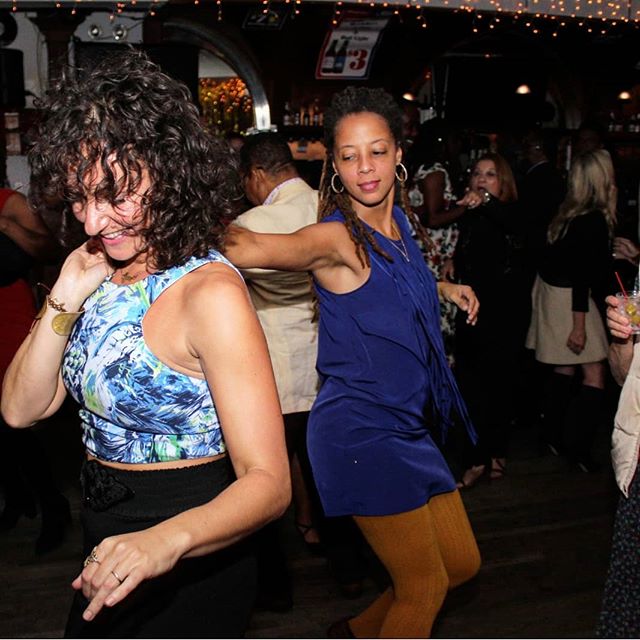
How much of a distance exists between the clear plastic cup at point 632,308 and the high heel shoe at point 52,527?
266 centimetres

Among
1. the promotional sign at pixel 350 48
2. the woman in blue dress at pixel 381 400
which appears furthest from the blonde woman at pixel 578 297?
the promotional sign at pixel 350 48

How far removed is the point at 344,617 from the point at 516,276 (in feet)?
6.40

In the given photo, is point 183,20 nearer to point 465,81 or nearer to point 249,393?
point 465,81

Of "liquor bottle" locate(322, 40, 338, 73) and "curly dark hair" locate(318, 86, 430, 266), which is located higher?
"liquor bottle" locate(322, 40, 338, 73)

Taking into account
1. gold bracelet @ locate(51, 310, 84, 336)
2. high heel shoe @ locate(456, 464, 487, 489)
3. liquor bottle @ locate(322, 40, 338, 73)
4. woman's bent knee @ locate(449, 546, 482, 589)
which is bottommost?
high heel shoe @ locate(456, 464, 487, 489)

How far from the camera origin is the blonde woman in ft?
14.0

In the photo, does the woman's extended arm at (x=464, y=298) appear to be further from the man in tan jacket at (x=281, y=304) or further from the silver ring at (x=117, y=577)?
the silver ring at (x=117, y=577)

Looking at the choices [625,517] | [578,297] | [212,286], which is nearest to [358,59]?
[578,297]

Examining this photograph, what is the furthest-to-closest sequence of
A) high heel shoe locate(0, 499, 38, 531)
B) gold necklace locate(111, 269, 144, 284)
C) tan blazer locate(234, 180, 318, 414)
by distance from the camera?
high heel shoe locate(0, 499, 38, 531) < tan blazer locate(234, 180, 318, 414) < gold necklace locate(111, 269, 144, 284)

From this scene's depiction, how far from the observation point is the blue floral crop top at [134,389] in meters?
1.45

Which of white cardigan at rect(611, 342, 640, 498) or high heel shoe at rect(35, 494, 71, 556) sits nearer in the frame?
white cardigan at rect(611, 342, 640, 498)

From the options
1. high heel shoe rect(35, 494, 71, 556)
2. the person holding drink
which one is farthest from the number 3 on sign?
the person holding drink

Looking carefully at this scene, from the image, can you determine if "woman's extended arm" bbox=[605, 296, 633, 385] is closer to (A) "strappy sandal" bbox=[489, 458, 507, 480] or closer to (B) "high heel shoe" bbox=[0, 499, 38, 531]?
(A) "strappy sandal" bbox=[489, 458, 507, 480]

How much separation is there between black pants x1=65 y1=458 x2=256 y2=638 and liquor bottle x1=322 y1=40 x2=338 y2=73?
26.9ft
